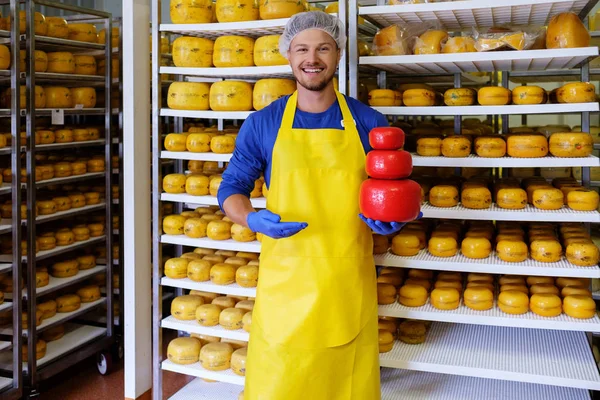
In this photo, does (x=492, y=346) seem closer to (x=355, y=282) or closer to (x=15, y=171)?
(x=355, y=282)

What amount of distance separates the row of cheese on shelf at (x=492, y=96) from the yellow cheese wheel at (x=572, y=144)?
0.14 meters

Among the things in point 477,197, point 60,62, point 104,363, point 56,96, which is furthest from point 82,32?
point 477,197

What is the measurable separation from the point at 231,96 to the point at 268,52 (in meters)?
0.27

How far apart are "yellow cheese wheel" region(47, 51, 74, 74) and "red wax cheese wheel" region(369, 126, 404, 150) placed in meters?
2.85

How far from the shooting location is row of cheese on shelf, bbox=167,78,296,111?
9.56ft

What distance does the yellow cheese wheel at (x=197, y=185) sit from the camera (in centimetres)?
311

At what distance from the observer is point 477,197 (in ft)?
8.81

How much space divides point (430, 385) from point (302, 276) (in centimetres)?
107

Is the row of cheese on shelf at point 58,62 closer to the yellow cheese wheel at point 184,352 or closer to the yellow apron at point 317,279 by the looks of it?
the yellow cheese wheel at point 184,352

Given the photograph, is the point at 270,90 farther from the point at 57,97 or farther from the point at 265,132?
the point at 57,97

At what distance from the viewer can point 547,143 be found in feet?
8.75

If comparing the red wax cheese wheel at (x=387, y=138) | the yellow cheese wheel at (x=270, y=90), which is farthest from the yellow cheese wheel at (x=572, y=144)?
the yellow cheese wheel at (x=270, y=90)

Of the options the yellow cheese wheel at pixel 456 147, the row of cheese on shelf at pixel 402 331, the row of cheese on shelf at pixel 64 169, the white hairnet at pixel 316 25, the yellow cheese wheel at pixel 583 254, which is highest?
the white hairnet at pixel 316 25

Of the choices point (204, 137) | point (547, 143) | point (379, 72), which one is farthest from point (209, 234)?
point (547, 143)
